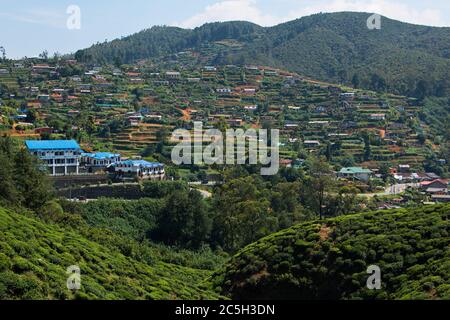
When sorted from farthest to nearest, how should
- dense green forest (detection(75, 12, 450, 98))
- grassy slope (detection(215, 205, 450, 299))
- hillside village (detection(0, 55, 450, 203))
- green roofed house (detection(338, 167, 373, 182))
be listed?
dense green forest (detection(75, 12, 450, 98))
green roofed house (detection(338, 167, 373, 182))
hillside village (detection(0, 55, 450, 203))
grassy slope (detection(215, 205, 450, 299))

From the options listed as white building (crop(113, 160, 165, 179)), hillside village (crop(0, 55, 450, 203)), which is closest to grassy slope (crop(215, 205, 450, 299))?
white building (crop(113, 160, 165, 179))

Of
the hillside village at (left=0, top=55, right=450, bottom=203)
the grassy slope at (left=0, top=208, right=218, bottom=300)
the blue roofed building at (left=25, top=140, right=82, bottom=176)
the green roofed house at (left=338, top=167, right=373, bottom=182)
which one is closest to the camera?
the grassy slope at (left=0, top=208, right=218, bottom=300)

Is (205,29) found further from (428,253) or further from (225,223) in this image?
(428,253)

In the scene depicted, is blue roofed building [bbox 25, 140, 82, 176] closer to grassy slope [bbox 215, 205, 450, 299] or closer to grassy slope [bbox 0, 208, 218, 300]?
grassy slope [bbox 215, 205, 450, 299]

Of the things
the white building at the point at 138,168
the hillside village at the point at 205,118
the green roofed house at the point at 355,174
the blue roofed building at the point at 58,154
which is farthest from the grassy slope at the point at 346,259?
the green roofed house at the point at 355,174

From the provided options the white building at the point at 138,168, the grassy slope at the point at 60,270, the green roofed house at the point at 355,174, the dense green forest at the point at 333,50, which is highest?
the dense green forest at the point at 333,50

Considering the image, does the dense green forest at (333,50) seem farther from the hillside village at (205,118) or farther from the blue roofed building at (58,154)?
the blue roofed building at (58,154)

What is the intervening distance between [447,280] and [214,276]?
801cm

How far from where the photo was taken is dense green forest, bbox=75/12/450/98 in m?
87.5

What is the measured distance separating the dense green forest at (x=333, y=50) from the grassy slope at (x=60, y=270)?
7214cm

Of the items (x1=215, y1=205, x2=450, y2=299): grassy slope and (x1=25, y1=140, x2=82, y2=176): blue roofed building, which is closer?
(x1=215, y1=205, x2=450, y2=299): grassy slope

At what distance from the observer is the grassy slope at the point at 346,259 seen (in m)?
14.2

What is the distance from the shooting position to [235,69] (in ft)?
300

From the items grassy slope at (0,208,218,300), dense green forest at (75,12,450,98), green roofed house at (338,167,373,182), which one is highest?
dense green forest at (75,12,450,98)
